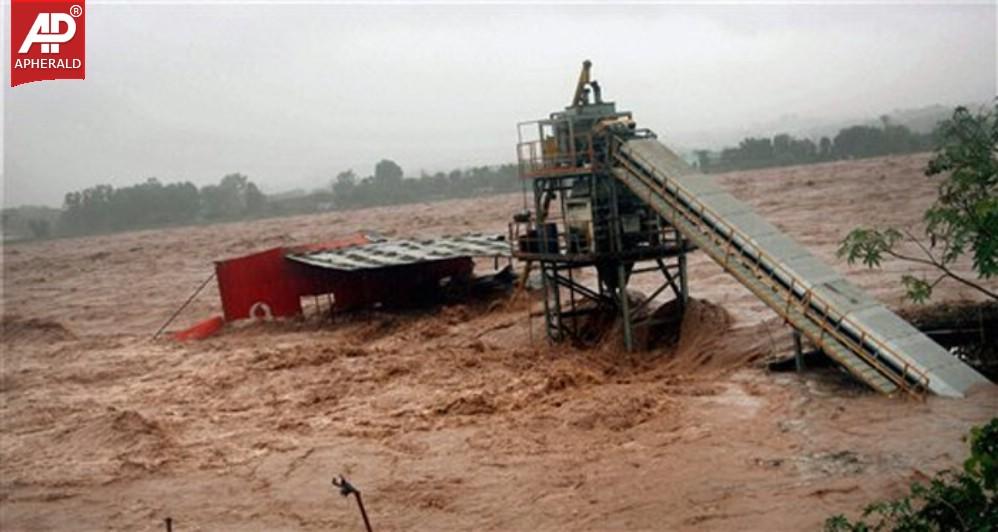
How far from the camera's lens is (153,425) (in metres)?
20.1

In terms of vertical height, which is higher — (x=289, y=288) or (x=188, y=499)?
(x=289, y=288)

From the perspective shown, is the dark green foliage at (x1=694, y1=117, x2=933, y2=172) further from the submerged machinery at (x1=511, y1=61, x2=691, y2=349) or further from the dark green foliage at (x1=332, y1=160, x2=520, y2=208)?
the submerged machinery at (x1=511, y1=61, x2=691, y2=349)

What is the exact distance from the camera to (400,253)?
3136 centimetres

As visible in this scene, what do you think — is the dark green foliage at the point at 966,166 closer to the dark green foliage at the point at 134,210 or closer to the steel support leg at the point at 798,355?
the steel support leg at the point at 798,355

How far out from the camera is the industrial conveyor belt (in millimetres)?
15719

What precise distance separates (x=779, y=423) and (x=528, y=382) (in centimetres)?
600

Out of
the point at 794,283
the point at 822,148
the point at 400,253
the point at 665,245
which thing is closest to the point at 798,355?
the point at 794,283

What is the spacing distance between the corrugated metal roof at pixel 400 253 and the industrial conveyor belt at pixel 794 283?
10.3 m

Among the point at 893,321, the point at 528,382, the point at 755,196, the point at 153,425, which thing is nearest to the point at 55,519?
the point at 153,425

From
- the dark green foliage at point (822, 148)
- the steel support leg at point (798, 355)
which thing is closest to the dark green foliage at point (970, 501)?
the steel support leg at point (798, 355)

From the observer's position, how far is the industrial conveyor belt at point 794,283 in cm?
1572

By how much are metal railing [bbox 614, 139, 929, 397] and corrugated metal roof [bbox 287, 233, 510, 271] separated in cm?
1046

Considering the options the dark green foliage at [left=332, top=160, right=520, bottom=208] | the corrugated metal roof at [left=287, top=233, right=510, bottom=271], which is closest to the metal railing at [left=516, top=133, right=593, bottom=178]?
the corrugated metal roof at [left=287, top=233, right=510, bottom=271]

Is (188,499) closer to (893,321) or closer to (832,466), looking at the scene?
(832,466)
